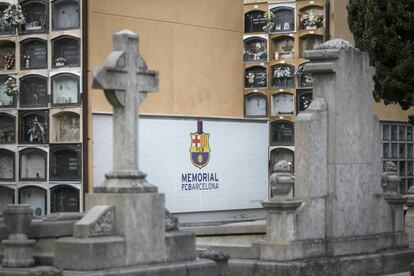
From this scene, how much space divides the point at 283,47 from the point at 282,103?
5.06 ft

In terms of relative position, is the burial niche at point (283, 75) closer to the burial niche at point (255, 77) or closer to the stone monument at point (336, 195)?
the burial niche at point (255, 77)

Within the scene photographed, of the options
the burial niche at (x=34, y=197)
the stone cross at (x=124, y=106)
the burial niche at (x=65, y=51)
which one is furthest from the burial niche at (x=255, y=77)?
the stone cross at (x=124, y=106)

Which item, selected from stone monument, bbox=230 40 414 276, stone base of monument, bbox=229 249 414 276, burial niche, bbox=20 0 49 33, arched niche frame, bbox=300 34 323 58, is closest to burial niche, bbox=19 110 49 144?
burial niche, bbox=20 0 49 33

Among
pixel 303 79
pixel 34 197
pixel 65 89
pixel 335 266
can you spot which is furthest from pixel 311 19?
pixel 335 266

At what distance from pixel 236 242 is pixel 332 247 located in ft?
4.83

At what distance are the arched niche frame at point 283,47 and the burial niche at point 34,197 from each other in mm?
8260

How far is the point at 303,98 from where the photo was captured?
29.5 m

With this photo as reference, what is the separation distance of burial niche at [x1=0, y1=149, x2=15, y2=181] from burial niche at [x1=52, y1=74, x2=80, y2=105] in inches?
66.3

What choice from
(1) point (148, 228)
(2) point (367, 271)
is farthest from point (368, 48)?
(1) point (148, 228)

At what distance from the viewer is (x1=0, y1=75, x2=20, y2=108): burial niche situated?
1000 inches

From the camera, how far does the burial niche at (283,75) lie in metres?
29.7

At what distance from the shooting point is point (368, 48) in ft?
76.5

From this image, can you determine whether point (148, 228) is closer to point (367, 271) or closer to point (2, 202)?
point (367, 271)

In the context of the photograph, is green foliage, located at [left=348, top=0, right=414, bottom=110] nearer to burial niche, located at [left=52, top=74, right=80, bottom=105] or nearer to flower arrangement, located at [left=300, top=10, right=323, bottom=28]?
flower arrangement, located at [left=300, top=10, right=323, bottom=28]
